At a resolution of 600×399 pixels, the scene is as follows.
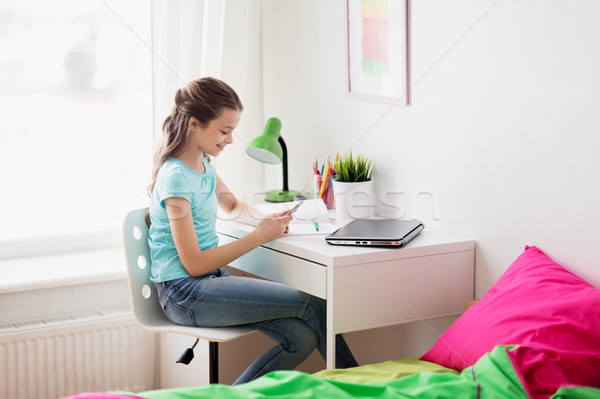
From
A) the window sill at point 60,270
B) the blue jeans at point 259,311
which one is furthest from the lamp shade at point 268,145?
the window sill at point 60,270

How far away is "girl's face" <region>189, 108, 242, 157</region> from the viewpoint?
1879 mm

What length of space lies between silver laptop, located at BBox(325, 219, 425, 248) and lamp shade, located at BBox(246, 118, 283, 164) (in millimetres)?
384

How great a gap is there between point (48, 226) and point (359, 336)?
1.17 metres

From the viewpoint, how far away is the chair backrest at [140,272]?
190 centimetres

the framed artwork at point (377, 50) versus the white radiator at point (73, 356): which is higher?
the framed artwork at point (377, 50)

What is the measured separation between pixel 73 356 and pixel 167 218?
0.70 m

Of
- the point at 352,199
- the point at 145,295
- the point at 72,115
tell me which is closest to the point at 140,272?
the point at 145,295

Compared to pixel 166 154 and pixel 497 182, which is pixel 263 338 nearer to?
pixel 166 154

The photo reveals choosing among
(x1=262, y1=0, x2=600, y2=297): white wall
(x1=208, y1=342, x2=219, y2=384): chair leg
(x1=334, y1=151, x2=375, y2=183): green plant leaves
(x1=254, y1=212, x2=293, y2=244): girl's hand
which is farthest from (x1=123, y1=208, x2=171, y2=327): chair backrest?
(x1=262, y1=0, x2=600, y2=297): white wall

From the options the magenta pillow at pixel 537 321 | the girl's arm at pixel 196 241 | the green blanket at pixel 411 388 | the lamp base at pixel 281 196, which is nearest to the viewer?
the green blanket at pixel 411 388

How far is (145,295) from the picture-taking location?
1.99 m

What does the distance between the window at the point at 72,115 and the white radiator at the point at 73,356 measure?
15.0 inches

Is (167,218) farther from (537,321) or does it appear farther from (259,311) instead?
(537,321)

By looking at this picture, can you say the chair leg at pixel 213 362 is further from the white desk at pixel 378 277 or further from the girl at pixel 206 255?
the white desk at pixel 378 277
